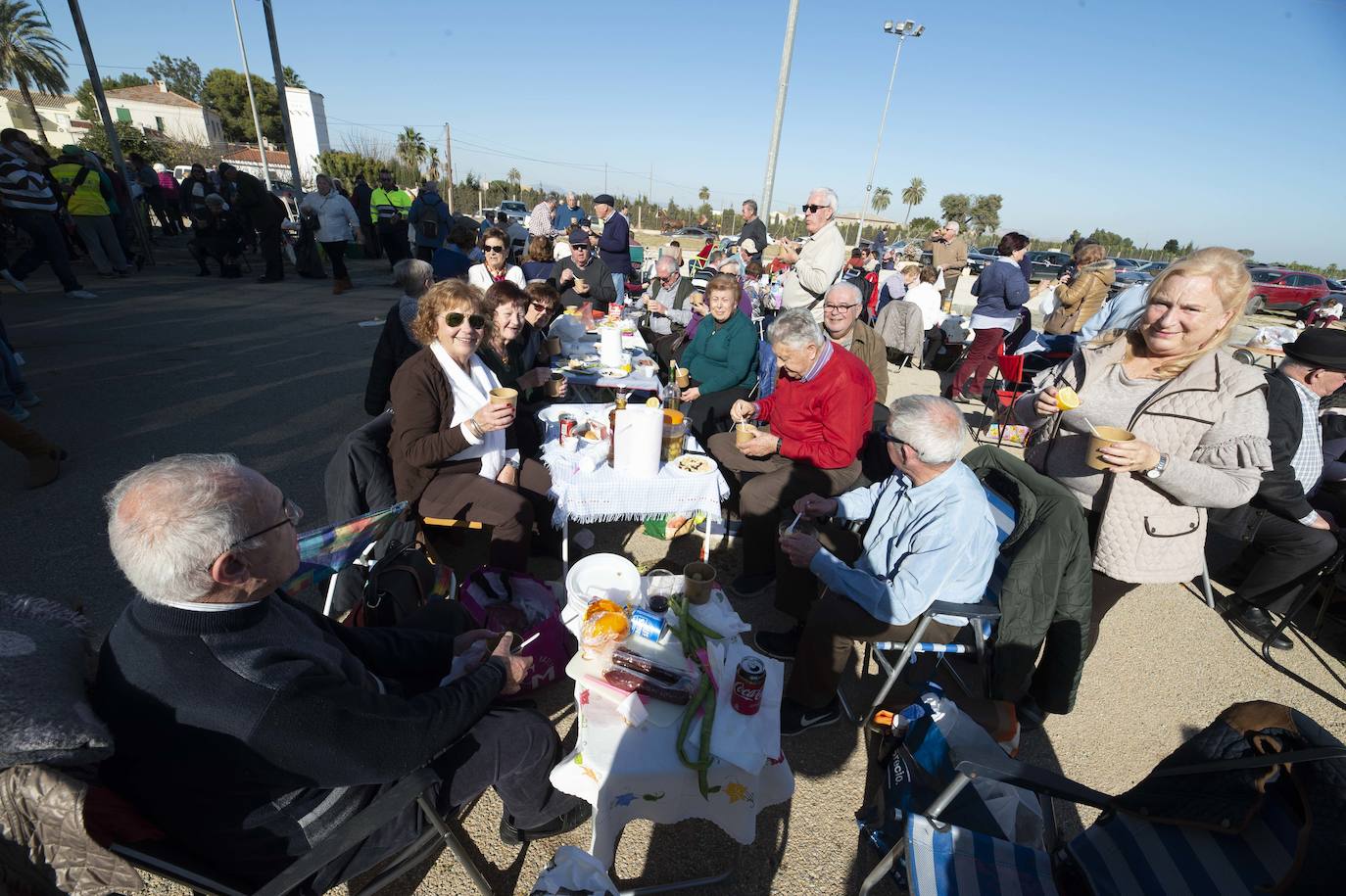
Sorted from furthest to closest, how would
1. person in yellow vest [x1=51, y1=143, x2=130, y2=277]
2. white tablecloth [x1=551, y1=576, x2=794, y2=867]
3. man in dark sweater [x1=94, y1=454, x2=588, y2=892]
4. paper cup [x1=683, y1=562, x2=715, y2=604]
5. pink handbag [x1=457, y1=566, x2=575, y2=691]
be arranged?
person in yellow vest [x1=51, y1=143, x2=130, y2=277]
pink handbag [x1=457, y1=566, x2=575, y2=691]
paper cup [x1=683, y1=562, x2=715, y2=604]
white tablecloth [x1=551, y1=576, x2=794, y2=867]
man in dark sweater [x1=94, y1=454, x2=588, y2=892]

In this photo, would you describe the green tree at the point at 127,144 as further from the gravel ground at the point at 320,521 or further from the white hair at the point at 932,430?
the white hair at the point at 932,430

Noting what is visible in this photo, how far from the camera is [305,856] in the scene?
1381 mm

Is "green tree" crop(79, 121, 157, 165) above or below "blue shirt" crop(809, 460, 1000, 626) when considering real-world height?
above

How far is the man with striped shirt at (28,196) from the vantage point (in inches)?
290

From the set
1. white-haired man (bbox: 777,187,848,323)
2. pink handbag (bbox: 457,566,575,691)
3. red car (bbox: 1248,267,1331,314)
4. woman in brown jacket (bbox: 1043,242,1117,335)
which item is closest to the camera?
pink handbag (bbox: 457,566,575,691)

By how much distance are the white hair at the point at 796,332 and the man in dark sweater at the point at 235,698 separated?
96.0 inches

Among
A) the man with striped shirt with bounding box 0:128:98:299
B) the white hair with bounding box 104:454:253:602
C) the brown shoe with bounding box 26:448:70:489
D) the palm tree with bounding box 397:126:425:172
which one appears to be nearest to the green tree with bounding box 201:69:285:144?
the palm tree with bounding box 397:126:425:172

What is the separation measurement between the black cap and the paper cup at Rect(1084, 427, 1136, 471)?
183 cm

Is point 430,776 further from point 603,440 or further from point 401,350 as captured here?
point 401,350

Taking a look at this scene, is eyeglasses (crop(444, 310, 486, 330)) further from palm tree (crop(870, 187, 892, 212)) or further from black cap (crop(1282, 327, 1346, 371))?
palm tree (crop(870, 187, 892, 212))

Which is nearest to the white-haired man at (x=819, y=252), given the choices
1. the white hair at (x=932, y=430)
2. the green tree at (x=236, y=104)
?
the white hair at (x=932, y=430)

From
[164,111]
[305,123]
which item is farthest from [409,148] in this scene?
[164,111]

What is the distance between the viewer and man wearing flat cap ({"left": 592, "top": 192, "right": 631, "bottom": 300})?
8781mm

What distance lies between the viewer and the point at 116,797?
4.00ft
